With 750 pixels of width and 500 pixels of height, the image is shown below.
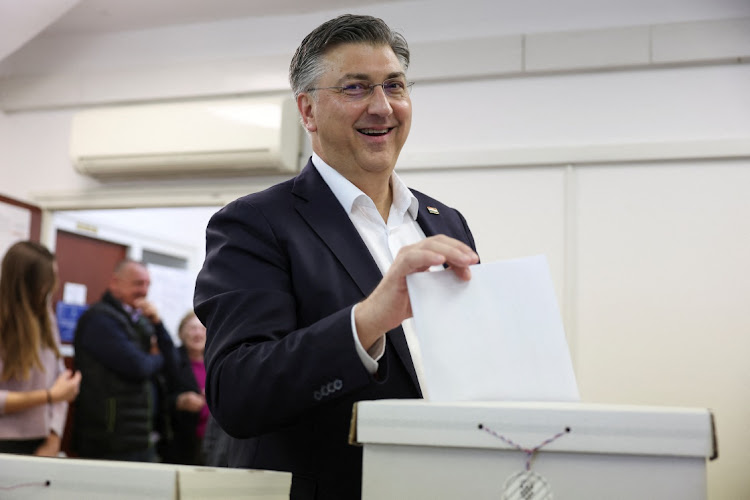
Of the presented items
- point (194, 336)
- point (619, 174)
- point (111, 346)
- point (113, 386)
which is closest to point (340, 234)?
point (619, 174)

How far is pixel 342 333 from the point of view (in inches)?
33.1

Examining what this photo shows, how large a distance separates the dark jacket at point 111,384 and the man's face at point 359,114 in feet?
8.91

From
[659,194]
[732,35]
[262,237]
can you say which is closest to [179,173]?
[659,194]

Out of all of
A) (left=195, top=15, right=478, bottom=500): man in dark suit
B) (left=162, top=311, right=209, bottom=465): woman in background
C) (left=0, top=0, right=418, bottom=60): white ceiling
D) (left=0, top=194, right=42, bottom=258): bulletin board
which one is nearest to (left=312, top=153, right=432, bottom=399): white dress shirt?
(left=195, top=15, right=478, bottom=500): man in dark suit

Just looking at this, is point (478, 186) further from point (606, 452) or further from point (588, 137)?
point (606, 452)

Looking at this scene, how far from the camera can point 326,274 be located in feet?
3.33

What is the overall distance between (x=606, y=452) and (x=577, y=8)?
3.06 meters

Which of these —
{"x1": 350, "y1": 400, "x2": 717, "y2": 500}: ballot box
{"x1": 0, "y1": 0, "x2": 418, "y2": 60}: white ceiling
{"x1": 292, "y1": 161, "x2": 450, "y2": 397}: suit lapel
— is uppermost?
{"x1": 0, "y1": 0, "x2": 418, "y2": 60}: white ceiling

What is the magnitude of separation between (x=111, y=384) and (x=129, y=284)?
54 cm

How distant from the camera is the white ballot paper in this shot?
834 millimetres

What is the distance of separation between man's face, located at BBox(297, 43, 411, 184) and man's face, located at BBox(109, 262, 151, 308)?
3.05 metres

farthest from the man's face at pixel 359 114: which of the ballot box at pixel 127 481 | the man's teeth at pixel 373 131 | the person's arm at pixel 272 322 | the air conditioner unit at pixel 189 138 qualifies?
the air conditioner unit at pixel 189 138

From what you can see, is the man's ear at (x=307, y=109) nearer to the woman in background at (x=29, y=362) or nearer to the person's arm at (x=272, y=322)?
the person's arm at (x=272, y=322)

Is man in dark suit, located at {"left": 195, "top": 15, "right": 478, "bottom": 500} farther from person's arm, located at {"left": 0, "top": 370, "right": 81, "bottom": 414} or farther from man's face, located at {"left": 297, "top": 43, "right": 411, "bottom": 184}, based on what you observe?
person's arm, located at {"left": 0, "top": 370, "right": 81, "bottom": 414}
